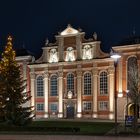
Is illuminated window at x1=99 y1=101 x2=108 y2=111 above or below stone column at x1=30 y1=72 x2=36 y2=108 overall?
below

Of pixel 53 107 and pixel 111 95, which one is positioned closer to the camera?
pixel 111 95

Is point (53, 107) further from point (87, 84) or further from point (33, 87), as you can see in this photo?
point (87, 84)

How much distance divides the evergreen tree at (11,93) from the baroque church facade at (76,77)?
22.9 meters

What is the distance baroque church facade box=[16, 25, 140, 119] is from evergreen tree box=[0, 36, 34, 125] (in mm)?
22947

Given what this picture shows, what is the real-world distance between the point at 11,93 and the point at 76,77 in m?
25.4

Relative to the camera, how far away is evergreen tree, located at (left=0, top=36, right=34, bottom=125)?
43938mm

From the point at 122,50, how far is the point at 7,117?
92.6 feet

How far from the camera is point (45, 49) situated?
238ft

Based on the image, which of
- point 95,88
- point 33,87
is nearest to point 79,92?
point 95,88

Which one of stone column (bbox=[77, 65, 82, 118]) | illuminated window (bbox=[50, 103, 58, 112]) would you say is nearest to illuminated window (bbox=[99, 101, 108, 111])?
stone column (bbox=[77, 65, 82, 118])

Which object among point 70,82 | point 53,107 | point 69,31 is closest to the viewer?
point 70,82

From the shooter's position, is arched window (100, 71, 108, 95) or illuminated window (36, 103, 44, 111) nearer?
arched window (100, 71, 108, 95)

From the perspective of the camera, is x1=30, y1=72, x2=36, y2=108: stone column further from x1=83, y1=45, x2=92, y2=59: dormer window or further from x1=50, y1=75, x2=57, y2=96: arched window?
x1=83, y1=45, x2=92, y2=59: dormer window

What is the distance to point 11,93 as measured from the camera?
44.9 m
